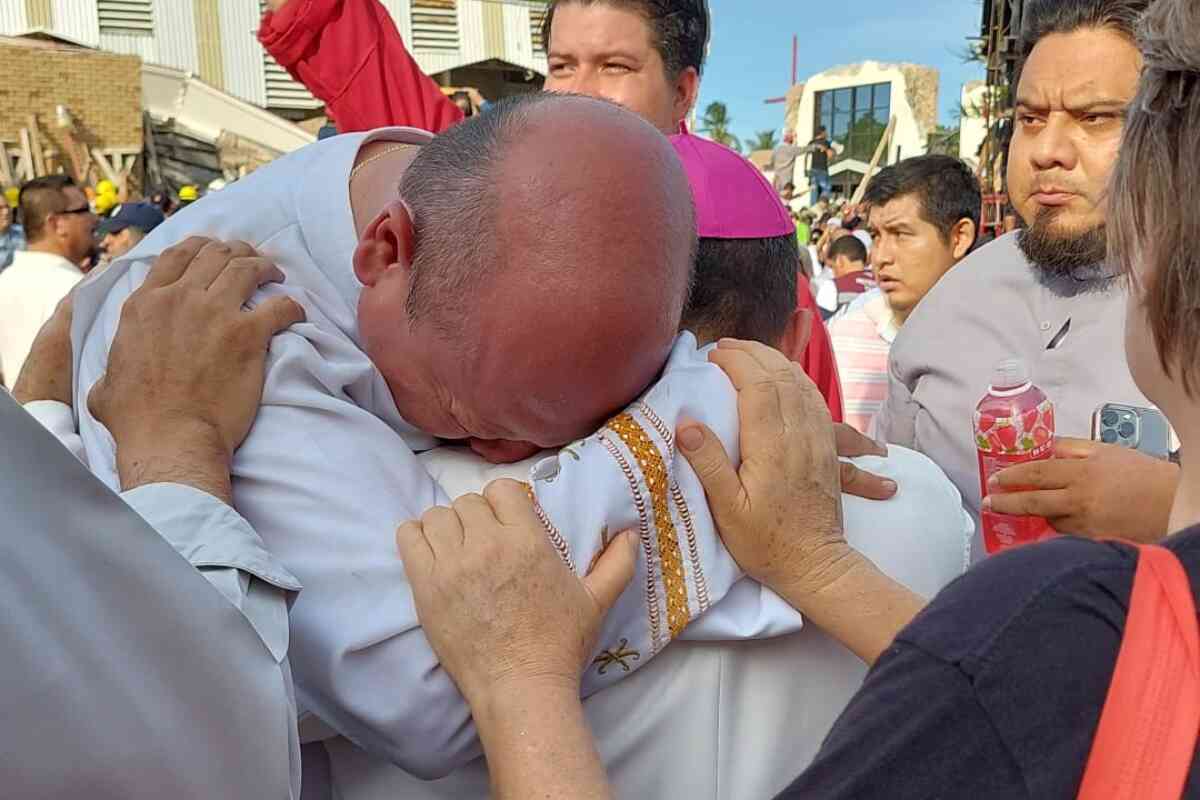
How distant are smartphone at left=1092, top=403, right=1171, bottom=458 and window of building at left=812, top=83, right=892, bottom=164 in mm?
39125

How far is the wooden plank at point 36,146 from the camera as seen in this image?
17.2 meters

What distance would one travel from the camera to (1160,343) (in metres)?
0.93

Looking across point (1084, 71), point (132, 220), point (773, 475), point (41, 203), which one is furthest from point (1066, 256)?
point (132, 220)

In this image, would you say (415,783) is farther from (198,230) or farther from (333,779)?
(198,230)

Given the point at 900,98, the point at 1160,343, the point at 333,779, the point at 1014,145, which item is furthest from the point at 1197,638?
the point at 900,98

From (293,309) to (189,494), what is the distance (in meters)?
0.30

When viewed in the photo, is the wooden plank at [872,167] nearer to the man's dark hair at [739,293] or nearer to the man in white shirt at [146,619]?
the man's dark hair at [739,293]

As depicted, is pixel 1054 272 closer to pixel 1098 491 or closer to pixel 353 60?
pixel 1098 491

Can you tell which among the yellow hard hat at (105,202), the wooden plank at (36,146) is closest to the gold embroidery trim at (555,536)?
the yellow hard hat at (105,202)

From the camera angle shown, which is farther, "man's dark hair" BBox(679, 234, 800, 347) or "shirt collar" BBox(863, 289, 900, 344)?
"shirt collar" BBox(863, 289, 900, 344)

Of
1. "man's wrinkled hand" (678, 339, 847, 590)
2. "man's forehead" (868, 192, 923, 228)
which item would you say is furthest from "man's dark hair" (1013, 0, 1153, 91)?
"man's forehead" (868, 192, 923, 228)

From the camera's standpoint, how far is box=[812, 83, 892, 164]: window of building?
132ft

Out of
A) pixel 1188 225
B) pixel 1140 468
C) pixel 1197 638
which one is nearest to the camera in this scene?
pixel 1197 638

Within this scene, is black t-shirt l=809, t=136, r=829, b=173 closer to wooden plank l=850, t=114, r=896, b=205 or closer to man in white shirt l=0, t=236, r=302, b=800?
wooden plank l=850, t=114, r=896, b=205
